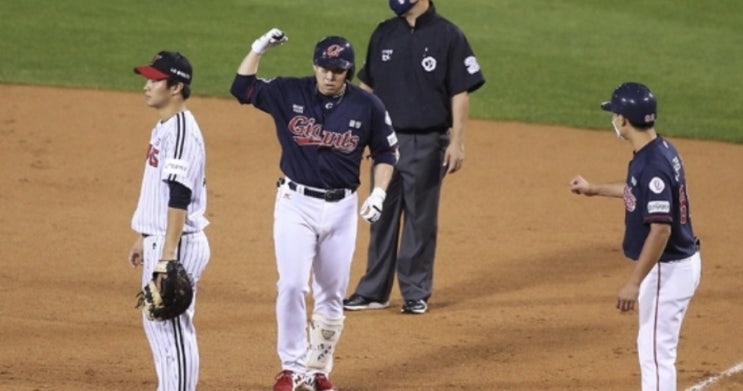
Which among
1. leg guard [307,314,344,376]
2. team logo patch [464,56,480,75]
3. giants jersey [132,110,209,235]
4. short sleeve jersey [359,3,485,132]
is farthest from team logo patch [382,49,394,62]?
giants jersey [132,110,209,235]

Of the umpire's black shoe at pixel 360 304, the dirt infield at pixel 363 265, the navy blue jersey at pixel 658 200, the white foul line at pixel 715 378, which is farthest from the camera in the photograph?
the umpire's black shoe at pixel 360 304

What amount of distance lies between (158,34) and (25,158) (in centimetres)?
532

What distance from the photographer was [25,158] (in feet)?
43.7

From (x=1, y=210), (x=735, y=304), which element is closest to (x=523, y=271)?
(x=735, y=304)

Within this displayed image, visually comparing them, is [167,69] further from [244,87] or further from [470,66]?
[470,66]

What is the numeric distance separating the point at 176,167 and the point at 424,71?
324cm

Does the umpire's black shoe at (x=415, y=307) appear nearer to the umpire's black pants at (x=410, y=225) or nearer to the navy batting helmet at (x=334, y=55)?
the umpire's black pants at (x=410, y=225)

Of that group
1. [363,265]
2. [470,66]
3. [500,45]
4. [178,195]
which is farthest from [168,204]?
[500,45]

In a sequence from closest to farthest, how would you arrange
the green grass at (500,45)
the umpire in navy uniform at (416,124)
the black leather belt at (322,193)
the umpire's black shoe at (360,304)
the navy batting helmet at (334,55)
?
the navy batting helmet at (334,55) < the black leather belt at (322,193) < the umpire in navy uniform at (416,124) < the umpire's black shoe at (360,304) < the green grass at (500,45)

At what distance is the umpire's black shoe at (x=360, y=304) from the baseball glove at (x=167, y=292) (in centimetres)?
307

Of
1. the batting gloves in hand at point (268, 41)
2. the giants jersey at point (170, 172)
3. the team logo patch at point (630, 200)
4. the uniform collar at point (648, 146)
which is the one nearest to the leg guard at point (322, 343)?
the giants jersey at point (170, 172)

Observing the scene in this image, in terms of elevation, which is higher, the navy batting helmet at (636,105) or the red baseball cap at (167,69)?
the red baseball cap at (167,69)

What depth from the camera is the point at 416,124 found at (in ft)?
31.9

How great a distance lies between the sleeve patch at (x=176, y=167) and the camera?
6.77 m
